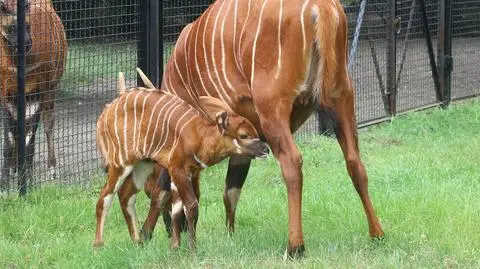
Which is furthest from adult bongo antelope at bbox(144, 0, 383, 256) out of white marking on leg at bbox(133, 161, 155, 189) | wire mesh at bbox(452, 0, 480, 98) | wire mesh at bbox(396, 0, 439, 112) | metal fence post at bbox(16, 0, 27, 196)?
wire mesh at bbox(452, 0, 480, 98)

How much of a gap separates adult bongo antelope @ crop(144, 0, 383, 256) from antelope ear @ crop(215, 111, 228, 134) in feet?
0.66

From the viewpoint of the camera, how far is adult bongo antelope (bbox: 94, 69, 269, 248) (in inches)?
211

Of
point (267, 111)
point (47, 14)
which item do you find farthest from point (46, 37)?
point (267, 111)

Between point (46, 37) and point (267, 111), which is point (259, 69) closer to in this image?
point (267, 111)

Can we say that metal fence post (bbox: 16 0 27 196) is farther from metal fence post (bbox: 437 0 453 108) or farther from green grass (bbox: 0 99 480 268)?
metal fence post (bbox: 437 0 453 108)

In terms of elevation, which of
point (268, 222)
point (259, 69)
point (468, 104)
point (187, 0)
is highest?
point (259, 69)

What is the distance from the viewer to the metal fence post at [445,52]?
13102mm

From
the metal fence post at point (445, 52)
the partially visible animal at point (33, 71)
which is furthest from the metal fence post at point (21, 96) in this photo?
the metal fence post at point (445, 52)

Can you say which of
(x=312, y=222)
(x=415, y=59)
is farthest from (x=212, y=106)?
(x=415, y=59)

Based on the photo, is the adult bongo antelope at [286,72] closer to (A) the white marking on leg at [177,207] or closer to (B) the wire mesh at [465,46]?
(A) the white marking on leg at [177,207]

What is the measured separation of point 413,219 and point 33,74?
390 centimetres

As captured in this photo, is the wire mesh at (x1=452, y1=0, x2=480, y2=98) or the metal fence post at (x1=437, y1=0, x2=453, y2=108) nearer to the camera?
the metal fence post at (x1=437, y1=0, x2=453, y2=108)

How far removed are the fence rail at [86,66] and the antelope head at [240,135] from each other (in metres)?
3.06

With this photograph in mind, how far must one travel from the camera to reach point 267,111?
531 centimetres
